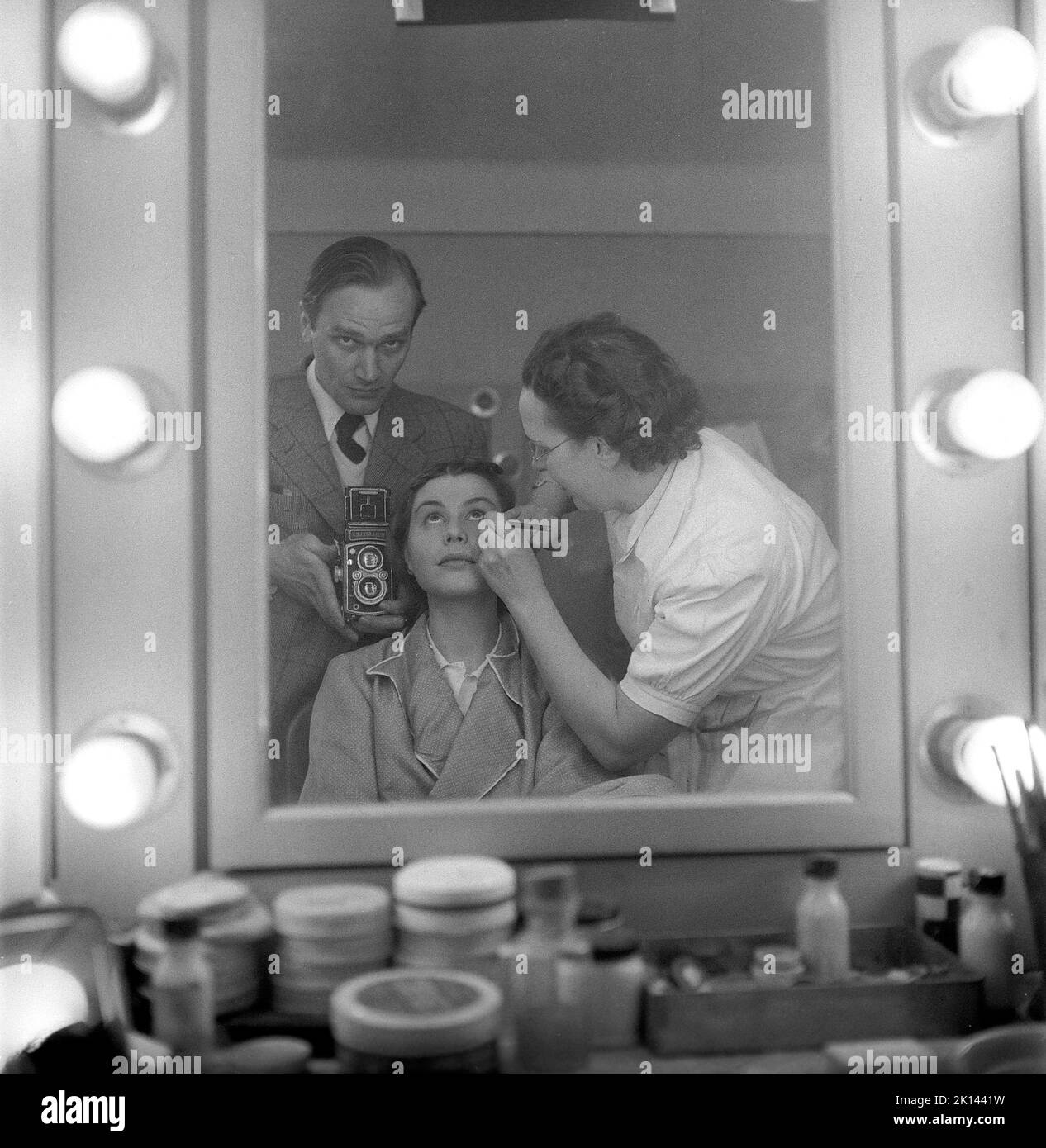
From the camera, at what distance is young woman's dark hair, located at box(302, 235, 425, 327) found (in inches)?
29.0

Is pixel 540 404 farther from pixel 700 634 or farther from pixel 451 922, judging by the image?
pixel 451 922

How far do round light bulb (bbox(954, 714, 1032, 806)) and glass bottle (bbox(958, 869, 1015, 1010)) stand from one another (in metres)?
0.06

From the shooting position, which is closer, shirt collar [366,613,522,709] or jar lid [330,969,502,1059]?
jar lid [330,969,502,1059]

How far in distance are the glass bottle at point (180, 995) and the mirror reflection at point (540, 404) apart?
12 cm

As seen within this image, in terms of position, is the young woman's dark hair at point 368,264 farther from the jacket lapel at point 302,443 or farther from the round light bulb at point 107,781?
the round light bulb at point 107,781

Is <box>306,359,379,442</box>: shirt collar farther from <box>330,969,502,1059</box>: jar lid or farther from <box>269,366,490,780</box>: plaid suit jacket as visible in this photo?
<box>330,969,502,1059</box>: jar lid

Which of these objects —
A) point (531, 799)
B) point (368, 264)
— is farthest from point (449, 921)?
point (368, 264)

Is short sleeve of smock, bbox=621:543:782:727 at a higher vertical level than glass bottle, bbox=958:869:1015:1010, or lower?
higher

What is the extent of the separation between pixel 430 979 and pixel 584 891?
0.43 ft

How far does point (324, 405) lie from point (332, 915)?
355 mm

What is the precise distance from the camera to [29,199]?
0.74m

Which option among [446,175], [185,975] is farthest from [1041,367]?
[185,975]

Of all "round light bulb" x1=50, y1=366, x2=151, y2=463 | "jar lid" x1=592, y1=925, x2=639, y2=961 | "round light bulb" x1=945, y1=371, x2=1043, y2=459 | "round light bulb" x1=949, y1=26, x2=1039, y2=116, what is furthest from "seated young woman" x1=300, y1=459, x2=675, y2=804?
"round light bulb" x1=949, y1=26, x2=1039, y2=116

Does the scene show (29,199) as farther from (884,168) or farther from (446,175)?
(884,168)
